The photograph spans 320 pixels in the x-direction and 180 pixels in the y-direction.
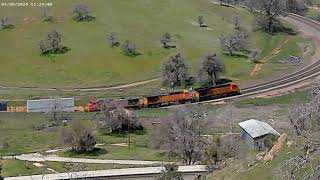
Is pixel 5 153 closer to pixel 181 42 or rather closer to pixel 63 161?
pixel 63 161

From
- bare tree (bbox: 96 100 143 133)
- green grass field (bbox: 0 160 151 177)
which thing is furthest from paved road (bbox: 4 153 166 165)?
bare tree (bbox: 96 100 143 133)

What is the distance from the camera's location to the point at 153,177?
1683 inches

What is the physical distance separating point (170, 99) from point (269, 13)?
47.4 m

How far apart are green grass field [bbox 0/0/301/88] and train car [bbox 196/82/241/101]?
27.8 feet

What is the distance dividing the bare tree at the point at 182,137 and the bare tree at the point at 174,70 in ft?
91.7

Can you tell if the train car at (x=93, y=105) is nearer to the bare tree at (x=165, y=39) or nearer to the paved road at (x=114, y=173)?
the bare tree at (x=165, y=39)

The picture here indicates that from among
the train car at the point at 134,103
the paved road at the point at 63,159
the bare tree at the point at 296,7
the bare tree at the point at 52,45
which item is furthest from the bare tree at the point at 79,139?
the bare tree at the point at 296,7

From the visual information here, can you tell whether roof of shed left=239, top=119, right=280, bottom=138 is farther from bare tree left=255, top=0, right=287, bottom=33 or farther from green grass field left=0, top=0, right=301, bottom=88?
bare tree left=255, top=0, right=287, bottom=33

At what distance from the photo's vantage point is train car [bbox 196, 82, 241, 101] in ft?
269

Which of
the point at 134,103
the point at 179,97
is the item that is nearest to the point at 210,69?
the point at 179,97

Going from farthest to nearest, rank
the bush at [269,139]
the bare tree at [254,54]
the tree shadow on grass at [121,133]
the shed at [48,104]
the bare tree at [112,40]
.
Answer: the bare tree at [112,40] < the bare tree at [254,54] < the shed at [48,104] < the tree shadow on grass at [121,133] < the bush at [269,139]

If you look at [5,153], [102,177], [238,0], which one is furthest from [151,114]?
[238,0]

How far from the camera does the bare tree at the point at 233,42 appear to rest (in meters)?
101

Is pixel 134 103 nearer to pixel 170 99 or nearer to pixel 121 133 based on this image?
pixel 170 99
